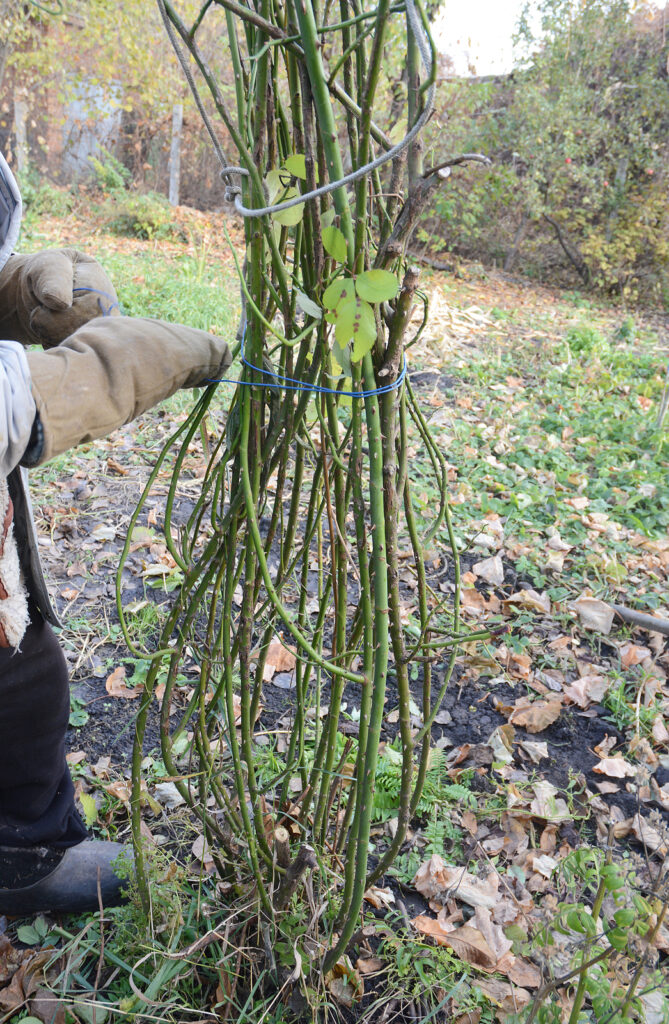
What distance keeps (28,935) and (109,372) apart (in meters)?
1.33

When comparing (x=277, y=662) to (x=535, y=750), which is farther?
(x=277, y=662)

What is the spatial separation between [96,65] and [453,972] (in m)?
13.5

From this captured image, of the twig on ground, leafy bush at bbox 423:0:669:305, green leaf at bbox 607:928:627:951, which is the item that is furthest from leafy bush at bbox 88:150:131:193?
green leaf at bbox 607:928:627:951

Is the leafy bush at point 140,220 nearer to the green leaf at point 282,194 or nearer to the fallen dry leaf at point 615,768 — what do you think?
the fallen dry leaf at point 615,768

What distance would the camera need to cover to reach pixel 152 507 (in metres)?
3.43

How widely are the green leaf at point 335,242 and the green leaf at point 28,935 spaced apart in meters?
1.65

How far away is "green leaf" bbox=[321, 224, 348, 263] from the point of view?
89cm

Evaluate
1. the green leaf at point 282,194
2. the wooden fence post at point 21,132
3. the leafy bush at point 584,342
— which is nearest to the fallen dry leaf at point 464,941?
the green leaf at point 282,194

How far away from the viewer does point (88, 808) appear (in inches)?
76.0

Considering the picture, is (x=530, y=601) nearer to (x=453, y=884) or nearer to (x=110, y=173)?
(x=453, y=884)

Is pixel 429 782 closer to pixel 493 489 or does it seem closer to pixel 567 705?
pixel 567 705

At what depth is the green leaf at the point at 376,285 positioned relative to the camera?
2.87 ft

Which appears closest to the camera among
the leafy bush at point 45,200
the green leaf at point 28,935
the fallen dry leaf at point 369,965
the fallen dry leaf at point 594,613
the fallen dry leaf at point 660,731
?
the fallen dry leaf at point 369,965

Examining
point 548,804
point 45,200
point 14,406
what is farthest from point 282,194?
point 45,200
